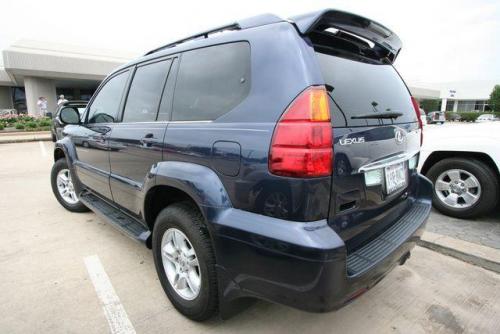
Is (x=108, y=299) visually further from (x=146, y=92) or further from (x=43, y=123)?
(x=43, y=123)

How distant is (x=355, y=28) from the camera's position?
1.91 meters

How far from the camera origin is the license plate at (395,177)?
1.97 metres

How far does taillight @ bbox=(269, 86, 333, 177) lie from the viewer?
1.51 metres

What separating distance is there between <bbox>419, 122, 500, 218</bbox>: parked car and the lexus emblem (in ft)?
7.39

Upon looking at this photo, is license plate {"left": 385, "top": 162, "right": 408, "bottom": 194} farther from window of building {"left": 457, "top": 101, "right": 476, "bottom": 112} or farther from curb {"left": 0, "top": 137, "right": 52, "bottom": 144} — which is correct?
window of building {"left": 457, "top": 101, "right": 476, "bottom": 112}

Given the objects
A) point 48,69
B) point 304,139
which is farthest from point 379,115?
point 48,69

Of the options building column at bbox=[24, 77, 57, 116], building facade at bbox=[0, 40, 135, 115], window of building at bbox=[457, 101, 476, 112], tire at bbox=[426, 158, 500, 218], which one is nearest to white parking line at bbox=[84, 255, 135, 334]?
tire at bbox=[426, 158, 500, 218]

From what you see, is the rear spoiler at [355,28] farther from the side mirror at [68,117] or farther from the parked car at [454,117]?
the parked car at [454,117]

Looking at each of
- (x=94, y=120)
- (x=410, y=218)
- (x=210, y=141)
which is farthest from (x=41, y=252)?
(x=410, y=218)

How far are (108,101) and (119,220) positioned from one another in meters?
1.32

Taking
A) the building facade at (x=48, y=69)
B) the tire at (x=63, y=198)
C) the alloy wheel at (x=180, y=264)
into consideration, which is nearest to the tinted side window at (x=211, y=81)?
the alloy wheel at (x=180, y=264)

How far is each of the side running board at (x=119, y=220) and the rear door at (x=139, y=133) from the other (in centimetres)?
13

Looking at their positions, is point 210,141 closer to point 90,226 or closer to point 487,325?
point 487,325

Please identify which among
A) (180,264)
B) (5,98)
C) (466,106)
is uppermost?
(5,98)
